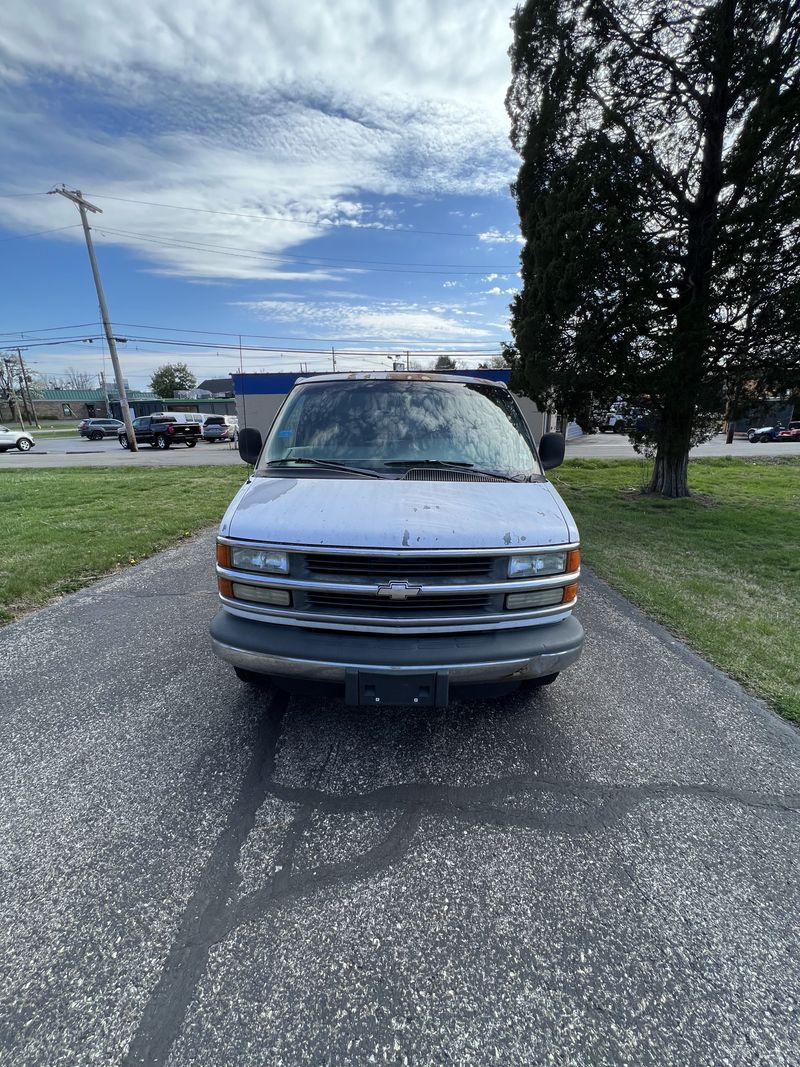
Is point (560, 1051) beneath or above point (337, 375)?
beneath

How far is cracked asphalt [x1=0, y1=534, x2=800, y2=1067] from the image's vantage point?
147cm

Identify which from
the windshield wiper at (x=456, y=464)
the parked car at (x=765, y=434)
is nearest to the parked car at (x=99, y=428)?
the windshield wiper at (x=456, y=464)

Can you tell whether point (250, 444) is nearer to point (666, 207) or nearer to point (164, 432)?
point (666, 207)

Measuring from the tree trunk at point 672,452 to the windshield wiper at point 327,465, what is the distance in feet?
27.0

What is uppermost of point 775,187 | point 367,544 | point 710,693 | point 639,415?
point 775,187

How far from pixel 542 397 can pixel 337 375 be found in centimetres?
765

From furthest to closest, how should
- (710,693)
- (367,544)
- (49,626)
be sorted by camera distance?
(49,626) → (710,693) → (367,544)

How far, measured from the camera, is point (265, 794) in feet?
7.77

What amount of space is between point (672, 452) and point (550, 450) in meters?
8.45

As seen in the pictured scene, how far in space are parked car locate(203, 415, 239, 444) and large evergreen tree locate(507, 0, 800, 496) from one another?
2741cm

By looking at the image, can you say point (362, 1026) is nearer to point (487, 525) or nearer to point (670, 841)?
point (670, 841)

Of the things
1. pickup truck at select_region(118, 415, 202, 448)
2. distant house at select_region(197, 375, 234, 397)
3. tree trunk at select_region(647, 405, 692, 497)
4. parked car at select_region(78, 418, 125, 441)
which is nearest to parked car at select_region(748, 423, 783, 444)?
tree trunk at select_region(647, 405, 692, 497)

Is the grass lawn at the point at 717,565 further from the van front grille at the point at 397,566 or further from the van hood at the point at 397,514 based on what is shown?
the van front grille at the point at 397,566

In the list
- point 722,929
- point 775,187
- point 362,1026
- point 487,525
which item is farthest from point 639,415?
point 362,1026
